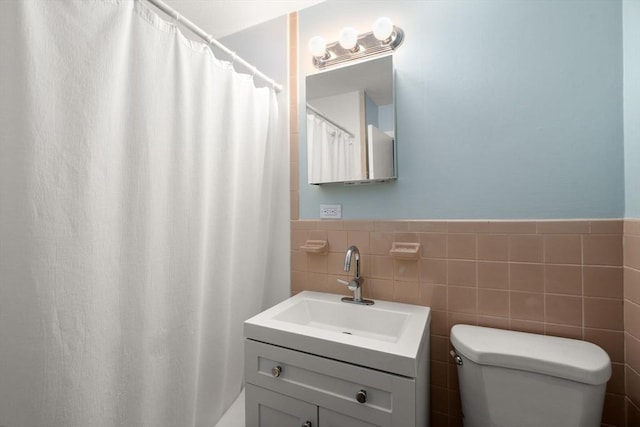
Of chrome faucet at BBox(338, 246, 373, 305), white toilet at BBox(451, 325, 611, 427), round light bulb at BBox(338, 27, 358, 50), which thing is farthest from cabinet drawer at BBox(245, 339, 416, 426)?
round light bulb at BBox(338, 27, 358, 50)

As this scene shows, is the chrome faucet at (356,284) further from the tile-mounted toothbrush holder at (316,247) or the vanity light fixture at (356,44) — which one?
the vanity light fixture at (356,44)

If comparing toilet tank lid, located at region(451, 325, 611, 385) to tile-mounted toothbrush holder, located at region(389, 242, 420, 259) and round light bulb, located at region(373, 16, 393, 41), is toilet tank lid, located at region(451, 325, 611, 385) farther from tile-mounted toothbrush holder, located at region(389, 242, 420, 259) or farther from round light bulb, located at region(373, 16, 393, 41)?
round light bulb, located at region(373, 16, 393, 41)

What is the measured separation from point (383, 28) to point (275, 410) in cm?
163

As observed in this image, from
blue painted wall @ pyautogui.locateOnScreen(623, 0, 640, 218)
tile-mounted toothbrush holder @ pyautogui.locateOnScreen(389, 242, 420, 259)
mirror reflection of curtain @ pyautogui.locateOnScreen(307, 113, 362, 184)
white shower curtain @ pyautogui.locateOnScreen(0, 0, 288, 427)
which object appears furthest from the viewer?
mirror reflection of curtain @ pyautogui.locateOnScreen(307, 113, 362, 184)

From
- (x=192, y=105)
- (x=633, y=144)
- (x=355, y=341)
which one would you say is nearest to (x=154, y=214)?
(x=192, y=105)

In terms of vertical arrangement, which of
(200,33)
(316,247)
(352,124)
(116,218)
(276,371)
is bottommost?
(276,371)

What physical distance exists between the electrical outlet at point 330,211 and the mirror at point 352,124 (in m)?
0.14

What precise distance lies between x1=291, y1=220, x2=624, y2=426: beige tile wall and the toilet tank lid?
0.33ft

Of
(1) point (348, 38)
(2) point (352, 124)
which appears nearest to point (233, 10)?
(1) point (348, 38)

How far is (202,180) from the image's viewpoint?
1.18 m

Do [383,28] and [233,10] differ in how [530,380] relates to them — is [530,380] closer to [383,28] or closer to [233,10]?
[383,28]

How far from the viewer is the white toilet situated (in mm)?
814

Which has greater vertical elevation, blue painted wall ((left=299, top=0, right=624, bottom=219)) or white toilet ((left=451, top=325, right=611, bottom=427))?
blue painted wall ((left=299, top=0, right=624, bottom=219))

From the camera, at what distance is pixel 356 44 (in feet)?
4.50
